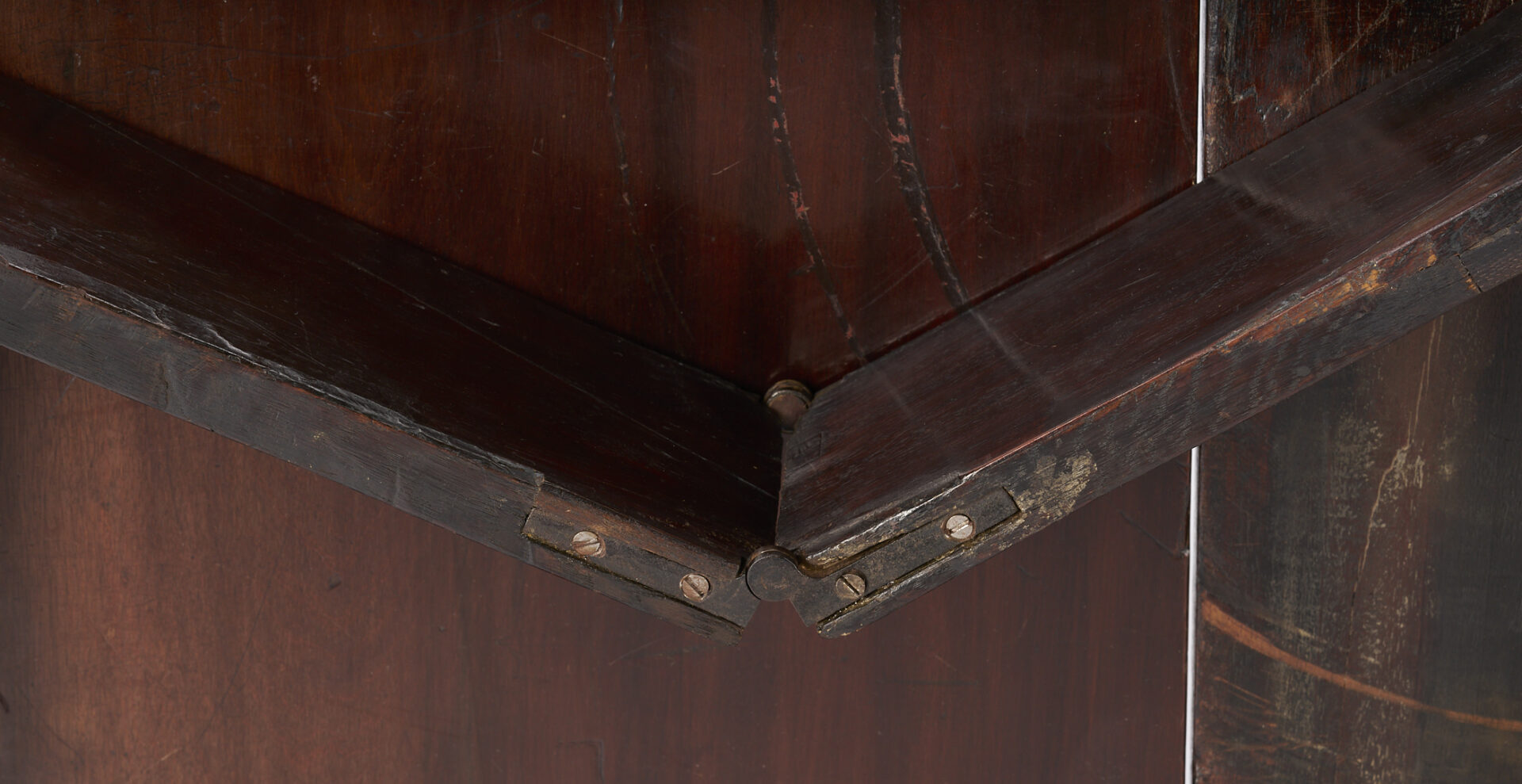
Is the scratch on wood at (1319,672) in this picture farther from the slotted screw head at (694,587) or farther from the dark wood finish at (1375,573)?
the slotted screw head at (694,587)

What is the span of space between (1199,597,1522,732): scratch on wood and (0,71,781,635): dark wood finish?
0.36 metres

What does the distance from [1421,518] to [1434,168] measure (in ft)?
1.06

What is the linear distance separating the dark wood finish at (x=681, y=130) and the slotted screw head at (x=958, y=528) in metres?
0.16

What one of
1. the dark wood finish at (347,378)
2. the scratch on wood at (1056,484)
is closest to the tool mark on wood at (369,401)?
the dark wood finish at (347,378)

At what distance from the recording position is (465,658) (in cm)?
70

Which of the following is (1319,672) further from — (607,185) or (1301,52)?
(607,185)

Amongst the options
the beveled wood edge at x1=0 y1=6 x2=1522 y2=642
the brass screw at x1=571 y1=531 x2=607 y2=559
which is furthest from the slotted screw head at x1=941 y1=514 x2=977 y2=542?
the brass screw at x1=571 y1=531 x2=607 y2=559

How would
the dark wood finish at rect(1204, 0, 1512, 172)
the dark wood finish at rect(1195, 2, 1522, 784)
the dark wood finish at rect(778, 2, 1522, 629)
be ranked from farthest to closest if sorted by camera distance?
the dark wood finish at rect(1195, 2, 1522, 784), the dark wood finish at rect(1204, 0, 1512, 172), the dark wood finish at rect(778, 2, 1522, 629)

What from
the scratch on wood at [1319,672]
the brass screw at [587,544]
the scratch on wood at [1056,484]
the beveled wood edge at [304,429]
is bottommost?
the brass screw at [587,544]

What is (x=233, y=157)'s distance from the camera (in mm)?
551

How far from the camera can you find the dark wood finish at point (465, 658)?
0.68 meters

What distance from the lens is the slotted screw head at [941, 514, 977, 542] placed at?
44cm

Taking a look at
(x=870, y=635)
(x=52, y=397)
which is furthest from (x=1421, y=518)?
(x=52, y=397)

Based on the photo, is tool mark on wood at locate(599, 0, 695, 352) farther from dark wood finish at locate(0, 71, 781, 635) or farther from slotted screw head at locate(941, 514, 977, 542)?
slotted screw head at locate(941, 514, 977, 542)
